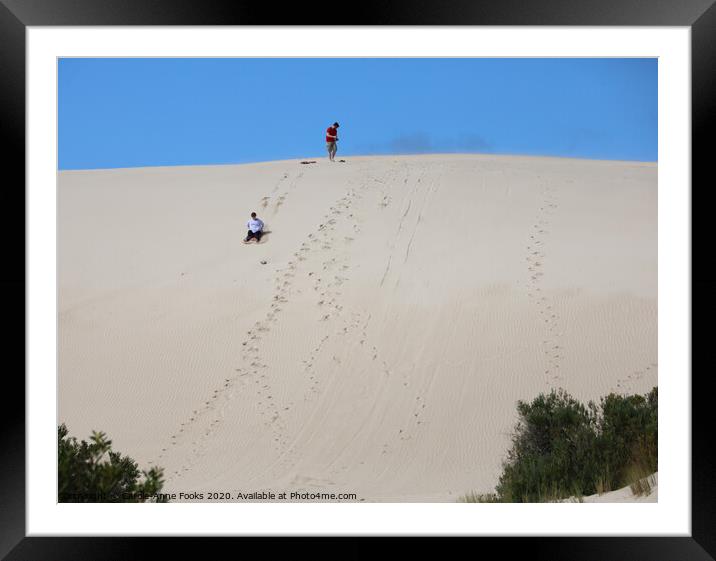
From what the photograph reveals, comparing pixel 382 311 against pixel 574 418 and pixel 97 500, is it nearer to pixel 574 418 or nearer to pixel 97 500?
pixel 574 418

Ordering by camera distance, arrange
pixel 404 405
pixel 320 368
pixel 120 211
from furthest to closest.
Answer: pixel 120 211 < pixel 320 368 < pixel 404 405

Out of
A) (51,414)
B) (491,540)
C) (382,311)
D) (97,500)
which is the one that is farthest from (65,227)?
(491,540)

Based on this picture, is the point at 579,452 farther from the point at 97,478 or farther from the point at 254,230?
the point at 254,230

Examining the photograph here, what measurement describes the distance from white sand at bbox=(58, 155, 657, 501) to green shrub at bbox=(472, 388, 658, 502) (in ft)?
2.86

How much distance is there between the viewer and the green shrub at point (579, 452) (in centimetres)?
753

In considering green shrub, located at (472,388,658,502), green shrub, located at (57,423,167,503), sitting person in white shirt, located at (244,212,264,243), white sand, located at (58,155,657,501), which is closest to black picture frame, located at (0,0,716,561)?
green shrub, located at (57,423,167,503)

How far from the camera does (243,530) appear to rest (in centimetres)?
516

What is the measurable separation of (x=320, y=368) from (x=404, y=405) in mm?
1614

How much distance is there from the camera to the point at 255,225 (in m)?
16.3

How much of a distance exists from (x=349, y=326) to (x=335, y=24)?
28.1 ft

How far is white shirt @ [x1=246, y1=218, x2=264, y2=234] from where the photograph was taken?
16.1m

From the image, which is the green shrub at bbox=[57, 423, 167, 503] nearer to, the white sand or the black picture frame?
the black picture frame

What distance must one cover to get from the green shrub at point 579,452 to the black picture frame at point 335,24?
202cm

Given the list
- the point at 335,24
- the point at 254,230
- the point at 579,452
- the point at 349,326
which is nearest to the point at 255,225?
the point at 254,230
